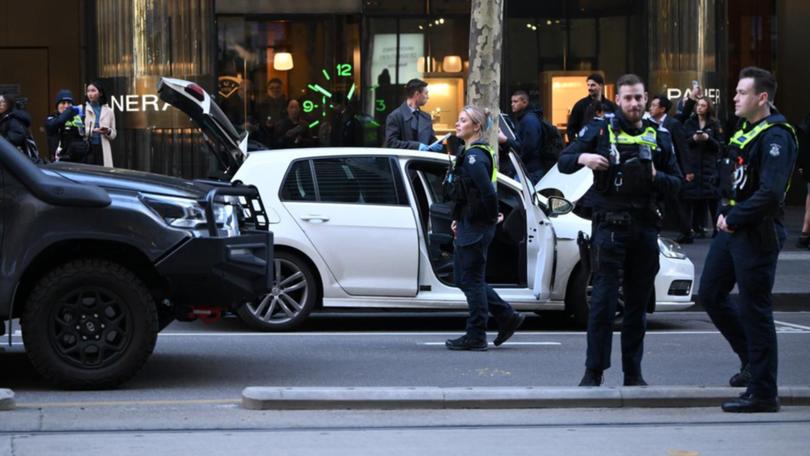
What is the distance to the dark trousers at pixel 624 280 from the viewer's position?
765 centimetres

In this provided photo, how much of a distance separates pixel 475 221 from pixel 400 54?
9.48 metres

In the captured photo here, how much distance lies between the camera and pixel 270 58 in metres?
18.7

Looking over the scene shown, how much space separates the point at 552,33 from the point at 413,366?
10.5m

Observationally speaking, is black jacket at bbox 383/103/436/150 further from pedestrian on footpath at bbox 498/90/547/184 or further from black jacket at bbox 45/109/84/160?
black jacket at bbox 45/109/84/160

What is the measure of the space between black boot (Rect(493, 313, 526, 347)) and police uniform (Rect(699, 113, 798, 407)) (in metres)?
2.69

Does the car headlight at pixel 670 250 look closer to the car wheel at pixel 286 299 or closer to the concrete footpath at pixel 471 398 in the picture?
the car wheel at pixel 286 299

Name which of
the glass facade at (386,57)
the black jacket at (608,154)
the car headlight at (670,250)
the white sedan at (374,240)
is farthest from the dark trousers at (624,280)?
the glass facade at (386,57)

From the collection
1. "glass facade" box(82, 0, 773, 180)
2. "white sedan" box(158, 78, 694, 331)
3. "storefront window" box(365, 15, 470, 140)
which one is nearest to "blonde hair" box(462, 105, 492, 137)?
"white sedan" box(158, 78, 694, 331)

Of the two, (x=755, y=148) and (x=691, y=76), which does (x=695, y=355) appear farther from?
(x=691, y=76)

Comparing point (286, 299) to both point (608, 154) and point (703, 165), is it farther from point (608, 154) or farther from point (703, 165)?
point (703, 165)

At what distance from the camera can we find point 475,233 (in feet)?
31.6

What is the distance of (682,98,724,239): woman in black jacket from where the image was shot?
1730 centimetres

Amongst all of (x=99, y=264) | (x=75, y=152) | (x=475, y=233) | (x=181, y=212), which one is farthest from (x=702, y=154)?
(x=99, y=264)

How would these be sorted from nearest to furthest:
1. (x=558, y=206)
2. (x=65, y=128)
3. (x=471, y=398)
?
(x=471, y=398) < (x=558, y=206) < (x=65, y=128)
